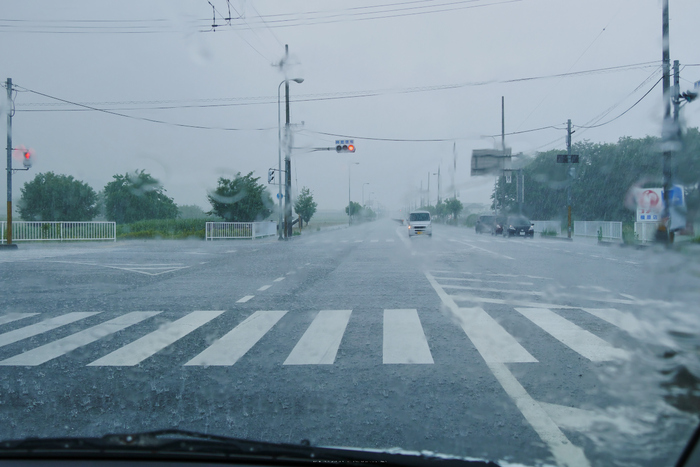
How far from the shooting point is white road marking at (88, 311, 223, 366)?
554cm

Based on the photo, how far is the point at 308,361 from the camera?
5477 mm

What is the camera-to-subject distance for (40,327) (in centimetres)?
736

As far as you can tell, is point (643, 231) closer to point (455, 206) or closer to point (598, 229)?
point (598, 229)

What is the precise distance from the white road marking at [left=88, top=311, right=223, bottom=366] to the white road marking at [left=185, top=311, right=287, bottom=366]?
56 cm

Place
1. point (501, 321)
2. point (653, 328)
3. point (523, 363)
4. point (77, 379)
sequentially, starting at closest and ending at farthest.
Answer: point (77, 379) → point (523, 363) → point (653, 328) → point (501, 321)

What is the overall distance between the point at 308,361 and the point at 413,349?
1.17m

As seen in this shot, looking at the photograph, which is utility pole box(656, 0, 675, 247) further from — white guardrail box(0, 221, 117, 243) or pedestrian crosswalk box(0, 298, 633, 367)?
white guardrail box(0, 221, 117, 243)

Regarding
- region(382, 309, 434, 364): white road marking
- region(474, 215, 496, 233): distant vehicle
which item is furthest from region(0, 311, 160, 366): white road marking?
region(474, 215, 496, 233): distant vehicle

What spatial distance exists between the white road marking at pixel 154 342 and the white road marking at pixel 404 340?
8.18 ft

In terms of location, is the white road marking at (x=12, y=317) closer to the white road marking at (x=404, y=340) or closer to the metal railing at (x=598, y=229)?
the white road marking at (x=404, y=340)

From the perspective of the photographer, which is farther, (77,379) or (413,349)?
(413,349)

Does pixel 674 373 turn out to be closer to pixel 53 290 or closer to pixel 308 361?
pixel 308 361

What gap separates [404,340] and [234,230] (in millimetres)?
31512

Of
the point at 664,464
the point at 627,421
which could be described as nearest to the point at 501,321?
the point at 627,421
